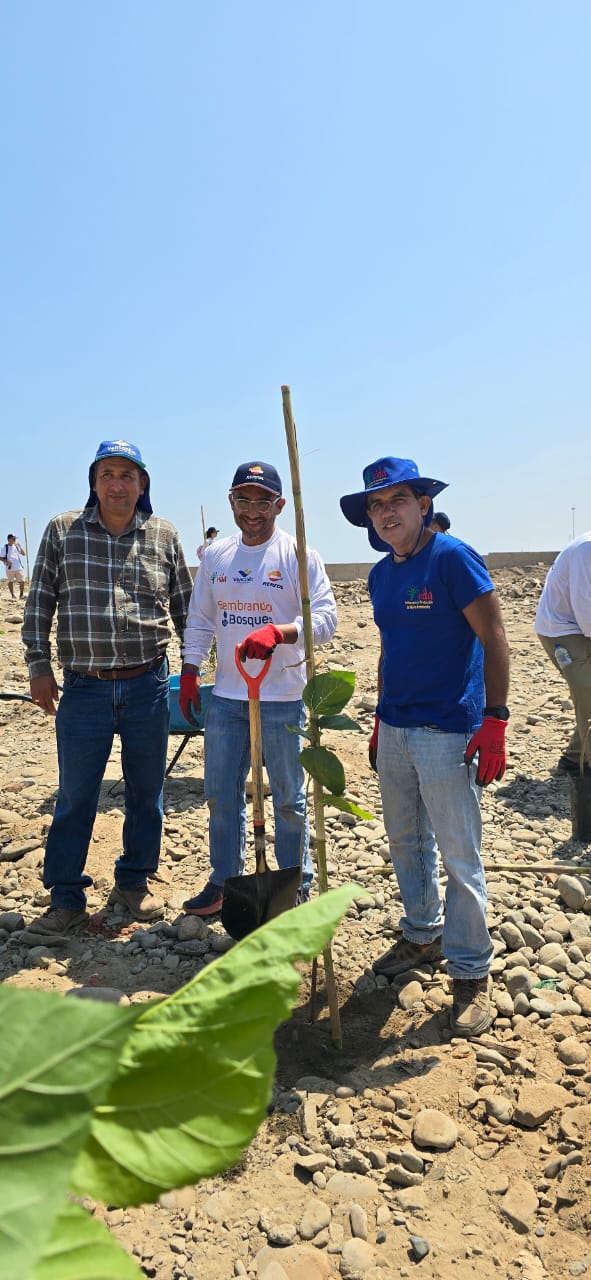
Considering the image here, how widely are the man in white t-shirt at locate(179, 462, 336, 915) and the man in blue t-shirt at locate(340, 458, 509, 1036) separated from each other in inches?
22.9

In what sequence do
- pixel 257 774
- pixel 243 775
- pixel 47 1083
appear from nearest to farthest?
pixel 47 1083 → pixel 257 774 → pixel 243 775

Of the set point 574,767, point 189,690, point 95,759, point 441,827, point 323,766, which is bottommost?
point 574,767

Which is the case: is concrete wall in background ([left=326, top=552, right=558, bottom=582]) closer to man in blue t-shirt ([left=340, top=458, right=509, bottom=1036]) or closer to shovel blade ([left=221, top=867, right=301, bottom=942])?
man in blue t-shirt ([left=340, top=458, right=509, bottom=1036])

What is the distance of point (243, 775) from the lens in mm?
4070

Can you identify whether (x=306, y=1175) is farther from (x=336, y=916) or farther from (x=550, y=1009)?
(x=336, y=916)

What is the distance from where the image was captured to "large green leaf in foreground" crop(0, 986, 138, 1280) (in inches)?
14.6

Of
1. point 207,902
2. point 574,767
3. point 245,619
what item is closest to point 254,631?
point 245,619

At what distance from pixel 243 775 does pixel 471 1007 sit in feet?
4.65

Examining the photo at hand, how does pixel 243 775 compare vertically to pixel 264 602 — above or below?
below

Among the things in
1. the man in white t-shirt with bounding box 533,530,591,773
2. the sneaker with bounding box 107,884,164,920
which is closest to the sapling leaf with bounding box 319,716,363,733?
the sneaker with bounding box 107,884,164,920

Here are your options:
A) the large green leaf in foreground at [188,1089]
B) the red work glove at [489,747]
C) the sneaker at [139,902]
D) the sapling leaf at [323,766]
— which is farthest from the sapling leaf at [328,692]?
the large green leaf in foreground at [188,1089]

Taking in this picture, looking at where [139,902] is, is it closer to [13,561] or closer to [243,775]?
[243,775]

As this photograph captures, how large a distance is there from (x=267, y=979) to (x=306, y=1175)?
8.48ft

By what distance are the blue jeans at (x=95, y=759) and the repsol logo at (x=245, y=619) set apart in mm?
424
